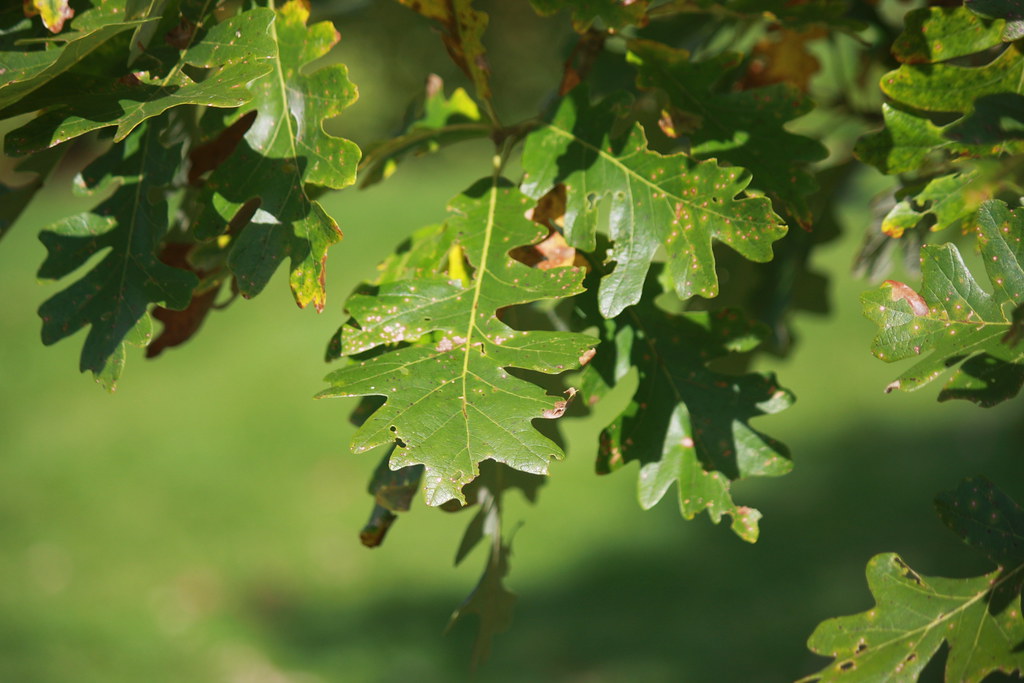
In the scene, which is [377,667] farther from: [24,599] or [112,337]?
[112,337]

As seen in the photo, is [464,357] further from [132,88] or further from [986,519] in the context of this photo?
[986,519]

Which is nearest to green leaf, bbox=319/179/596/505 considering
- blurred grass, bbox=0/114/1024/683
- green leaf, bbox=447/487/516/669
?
green leaf, bbox=447/487/516/669

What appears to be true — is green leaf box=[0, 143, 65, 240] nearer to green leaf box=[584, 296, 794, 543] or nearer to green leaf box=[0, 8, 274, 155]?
green leaf box=[0, 8, 274, 155]

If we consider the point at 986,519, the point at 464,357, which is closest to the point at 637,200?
the point at 464,357

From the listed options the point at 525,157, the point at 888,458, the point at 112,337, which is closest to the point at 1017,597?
the point at 525,157

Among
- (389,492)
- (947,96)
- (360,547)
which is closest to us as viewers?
(947,96)

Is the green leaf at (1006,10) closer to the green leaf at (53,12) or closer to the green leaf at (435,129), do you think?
the green leaf at (435,129)
